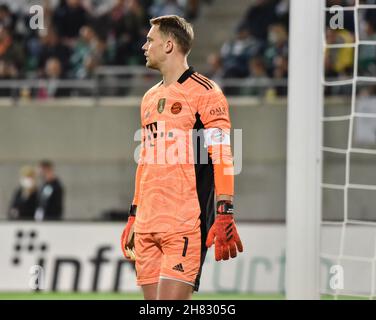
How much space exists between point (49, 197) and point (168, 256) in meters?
7.59

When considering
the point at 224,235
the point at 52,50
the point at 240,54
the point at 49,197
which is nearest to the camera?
the point at 224,235

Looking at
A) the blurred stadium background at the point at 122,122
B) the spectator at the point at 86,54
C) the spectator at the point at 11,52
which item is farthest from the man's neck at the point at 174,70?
the spectator at the point at 11,52

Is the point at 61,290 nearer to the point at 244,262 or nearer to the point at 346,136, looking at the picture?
the point at 244,262

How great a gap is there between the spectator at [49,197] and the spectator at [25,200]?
0.26 feet

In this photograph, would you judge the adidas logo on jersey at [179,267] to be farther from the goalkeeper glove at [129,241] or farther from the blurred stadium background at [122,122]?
the blurred stadium background at [122,122]

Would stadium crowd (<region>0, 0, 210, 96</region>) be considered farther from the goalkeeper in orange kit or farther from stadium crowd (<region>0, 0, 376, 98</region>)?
the goalkeeper in orange kit

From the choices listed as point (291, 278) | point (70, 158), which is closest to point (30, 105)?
point (70, 158)

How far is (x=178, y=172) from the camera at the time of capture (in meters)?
4.52

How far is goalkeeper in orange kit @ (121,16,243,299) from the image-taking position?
4434 millimetres

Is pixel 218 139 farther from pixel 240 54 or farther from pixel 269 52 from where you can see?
pixel 240 54

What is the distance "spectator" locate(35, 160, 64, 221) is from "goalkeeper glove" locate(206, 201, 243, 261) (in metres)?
7.62

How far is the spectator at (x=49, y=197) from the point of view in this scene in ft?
38.9

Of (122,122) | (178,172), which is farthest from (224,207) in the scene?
(122,122)

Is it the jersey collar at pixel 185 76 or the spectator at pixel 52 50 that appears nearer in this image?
the jersey collar at pixel 185 76
